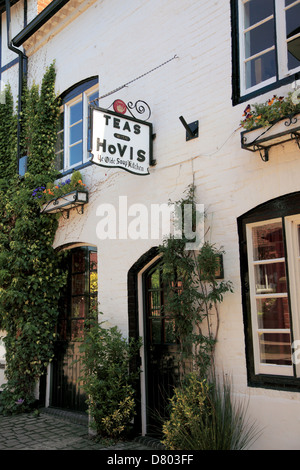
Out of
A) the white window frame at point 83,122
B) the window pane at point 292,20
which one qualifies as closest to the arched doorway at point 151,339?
the white window frame at point 83,122

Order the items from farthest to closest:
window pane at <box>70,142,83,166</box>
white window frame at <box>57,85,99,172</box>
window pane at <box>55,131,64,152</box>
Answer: window pane at <box>55,131,64,152</box>
window pane at <box>70,142,83,166</box>
white window frame at <box>57,85,99,172</box>

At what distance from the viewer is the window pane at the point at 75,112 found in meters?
7.85

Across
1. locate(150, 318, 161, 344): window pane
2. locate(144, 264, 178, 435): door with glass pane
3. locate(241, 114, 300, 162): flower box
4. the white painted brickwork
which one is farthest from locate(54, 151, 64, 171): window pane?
locate(241, 114, 300, 162): flower box

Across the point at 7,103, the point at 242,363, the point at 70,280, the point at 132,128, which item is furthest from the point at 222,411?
the point at 7,103

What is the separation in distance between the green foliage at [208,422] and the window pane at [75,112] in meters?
5.13

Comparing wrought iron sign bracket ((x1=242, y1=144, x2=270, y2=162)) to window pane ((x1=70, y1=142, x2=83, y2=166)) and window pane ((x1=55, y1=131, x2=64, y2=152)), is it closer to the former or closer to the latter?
window pane ((x1=70, y1=142, x2=83, y2=166))

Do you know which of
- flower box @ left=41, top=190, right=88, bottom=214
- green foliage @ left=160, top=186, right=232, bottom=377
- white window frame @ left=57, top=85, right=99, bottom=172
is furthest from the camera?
white window frame @ left=57, top=85, right=99, bottom=172

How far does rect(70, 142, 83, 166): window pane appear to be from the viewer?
769 cm

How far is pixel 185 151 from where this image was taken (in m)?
5.54

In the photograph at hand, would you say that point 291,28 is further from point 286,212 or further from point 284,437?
point 284,437

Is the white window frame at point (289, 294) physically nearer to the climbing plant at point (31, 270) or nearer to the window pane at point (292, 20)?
the window pane at point (292, 20)

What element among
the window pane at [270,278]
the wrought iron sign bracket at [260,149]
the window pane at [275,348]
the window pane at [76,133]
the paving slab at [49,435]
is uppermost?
the window pane at [76,133]

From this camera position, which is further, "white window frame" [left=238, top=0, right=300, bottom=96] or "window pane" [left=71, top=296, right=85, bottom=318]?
"window pane" [left=71, top=296, right=85, bottom=318]

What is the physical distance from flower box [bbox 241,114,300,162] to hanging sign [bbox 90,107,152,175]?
5.10 ft
